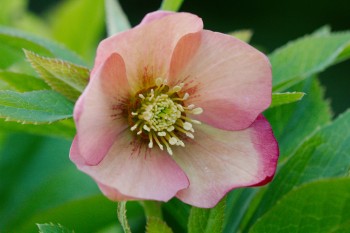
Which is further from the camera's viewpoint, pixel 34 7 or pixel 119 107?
pixel 34 7

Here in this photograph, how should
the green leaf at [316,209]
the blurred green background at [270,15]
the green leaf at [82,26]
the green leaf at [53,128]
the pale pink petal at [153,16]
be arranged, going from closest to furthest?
the green leaf at [316,209] → the pale pink petal at [153,16] → the green leaf at [53,128] → the green leaf at [82,26] → the blurred green background at [270,15]

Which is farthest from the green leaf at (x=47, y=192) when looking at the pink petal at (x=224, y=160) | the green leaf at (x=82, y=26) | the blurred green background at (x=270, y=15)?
the blurred green background at (x=270, y=15)

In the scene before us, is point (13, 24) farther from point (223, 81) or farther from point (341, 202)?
point (341, 202)

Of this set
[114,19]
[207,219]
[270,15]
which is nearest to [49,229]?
[207,219]

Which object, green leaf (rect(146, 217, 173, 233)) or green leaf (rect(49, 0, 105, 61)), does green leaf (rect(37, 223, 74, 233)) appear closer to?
green leaf (rect(146, 217, 173, 233))

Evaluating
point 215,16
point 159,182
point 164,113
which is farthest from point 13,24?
point 215,16

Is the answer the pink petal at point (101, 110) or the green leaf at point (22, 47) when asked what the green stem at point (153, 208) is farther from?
the green leaf at point (22, 47)
